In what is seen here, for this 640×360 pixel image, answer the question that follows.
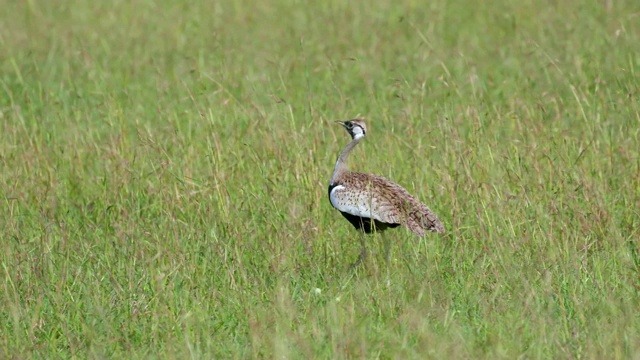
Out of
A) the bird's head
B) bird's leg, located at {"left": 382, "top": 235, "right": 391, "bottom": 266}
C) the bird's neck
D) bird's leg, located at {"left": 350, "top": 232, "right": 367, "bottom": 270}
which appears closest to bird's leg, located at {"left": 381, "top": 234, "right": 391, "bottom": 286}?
bird's leg, located at {"left": 382, "top": 235, "right": 391, "bottom": 266}

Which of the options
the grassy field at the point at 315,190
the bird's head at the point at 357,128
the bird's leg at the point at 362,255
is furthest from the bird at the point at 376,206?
the bird's head at the point at 357,128

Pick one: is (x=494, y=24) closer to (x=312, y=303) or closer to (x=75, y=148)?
(x=75, y=148)

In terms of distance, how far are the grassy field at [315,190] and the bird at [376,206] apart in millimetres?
106

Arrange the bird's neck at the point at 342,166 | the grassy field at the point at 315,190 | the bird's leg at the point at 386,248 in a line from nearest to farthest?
the grassy field at the point at 315,190 → the bird's leg at the point at 386,248 → the bird's neck at the point at 342,166

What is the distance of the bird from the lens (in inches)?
224

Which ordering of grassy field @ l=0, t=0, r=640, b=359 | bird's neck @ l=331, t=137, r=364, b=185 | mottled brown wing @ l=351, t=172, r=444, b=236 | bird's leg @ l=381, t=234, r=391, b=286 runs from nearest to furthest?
1. grassy field @ l=0, t=0, r=640, b=359
2. bird's leg @ l=381, t=234, r=391, b=286
3. mottled brown wing @ l=351, t=172, r=444, b=236
4. bird's neck @ l=331, t=137, r=364, b=185

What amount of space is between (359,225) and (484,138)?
1499mm

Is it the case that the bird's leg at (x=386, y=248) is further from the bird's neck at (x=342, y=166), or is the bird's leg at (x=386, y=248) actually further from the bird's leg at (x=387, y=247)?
the bird's neck at (x=342, y=166)

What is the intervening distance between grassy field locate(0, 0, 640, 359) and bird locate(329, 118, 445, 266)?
0.11m

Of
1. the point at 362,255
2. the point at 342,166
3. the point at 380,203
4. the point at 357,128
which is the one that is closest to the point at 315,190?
the point at 342,166

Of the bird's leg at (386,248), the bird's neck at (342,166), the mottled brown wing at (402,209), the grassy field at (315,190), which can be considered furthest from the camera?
the bird's neck at (342,166)

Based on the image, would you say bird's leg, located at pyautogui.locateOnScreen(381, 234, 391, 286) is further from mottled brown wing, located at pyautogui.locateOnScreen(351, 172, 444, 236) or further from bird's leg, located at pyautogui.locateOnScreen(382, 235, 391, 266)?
mottled brown wing, located at pyautogui.locateOnScreen(351, 172, 444, 236)

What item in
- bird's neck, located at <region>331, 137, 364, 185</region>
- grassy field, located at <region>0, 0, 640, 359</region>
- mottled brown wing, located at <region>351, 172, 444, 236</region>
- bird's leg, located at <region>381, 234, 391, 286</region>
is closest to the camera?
grassy field, located at <region>0, 0, 640, 359</region>

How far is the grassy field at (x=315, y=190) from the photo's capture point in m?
4.70
